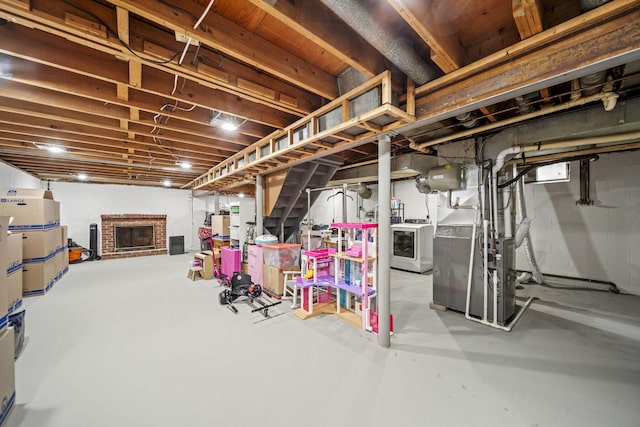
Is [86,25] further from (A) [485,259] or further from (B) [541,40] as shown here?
(A) [485,259]

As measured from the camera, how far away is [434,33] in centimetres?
141

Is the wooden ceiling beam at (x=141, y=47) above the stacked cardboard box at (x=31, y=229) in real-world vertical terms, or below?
above

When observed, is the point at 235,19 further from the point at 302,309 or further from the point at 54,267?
the point at 54,267

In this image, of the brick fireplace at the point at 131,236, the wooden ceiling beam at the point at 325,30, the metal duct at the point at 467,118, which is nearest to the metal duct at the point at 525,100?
the metal duct at the point at 467,118

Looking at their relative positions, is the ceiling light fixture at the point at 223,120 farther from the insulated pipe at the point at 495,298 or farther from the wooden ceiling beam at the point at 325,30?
the insulated pipe at the point at 495,298

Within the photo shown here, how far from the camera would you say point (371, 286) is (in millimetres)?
3010

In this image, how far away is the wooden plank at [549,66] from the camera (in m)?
1.24

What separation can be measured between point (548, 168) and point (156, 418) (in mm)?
5303

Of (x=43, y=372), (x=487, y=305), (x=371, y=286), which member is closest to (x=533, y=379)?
(x=487, y=305)

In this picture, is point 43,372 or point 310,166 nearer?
point 43,372

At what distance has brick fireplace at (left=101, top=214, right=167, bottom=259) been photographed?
747cm

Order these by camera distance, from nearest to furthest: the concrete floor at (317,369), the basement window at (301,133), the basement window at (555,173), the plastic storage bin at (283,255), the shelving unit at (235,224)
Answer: the concrete floor at (317,369)
the basement window at (301,133)
the basement window at (555,173)
the plastic storage bin at (283,255)
the shelving unit at (235,224)

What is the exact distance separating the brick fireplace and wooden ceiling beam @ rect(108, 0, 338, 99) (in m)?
8.45

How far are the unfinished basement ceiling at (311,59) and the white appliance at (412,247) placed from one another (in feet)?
10.1
